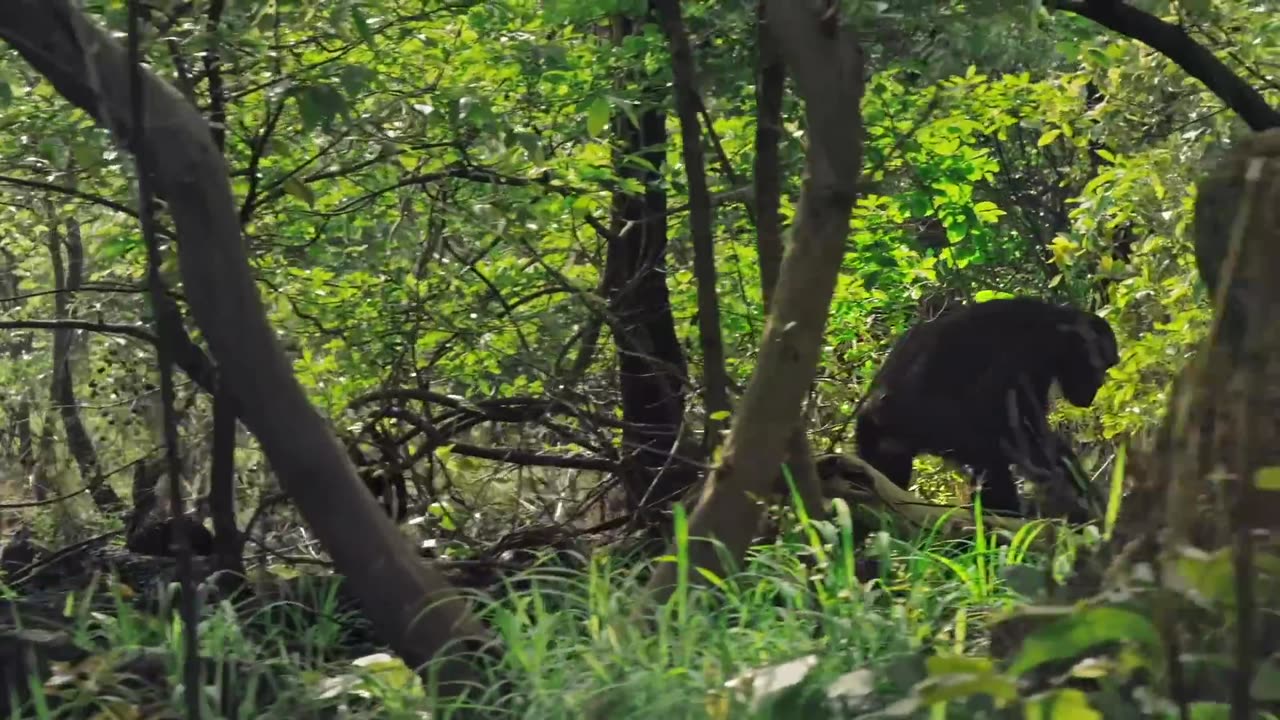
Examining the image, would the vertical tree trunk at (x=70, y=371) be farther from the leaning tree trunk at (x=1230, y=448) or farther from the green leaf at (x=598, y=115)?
the leaning tree trunk at (x=1230, y=448)

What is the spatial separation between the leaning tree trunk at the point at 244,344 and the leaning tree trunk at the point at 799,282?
59cm

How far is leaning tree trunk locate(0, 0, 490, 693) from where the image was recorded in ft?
9.75

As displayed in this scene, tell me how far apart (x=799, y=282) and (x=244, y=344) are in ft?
3.99

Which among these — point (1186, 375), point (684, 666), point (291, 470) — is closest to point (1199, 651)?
point (1186, 375)

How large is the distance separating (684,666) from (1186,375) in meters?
1.28

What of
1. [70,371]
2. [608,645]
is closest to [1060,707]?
[608,645]

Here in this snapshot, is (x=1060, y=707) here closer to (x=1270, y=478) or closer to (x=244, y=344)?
(x=1270, y=478)

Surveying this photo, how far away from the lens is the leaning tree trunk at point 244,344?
2971mm

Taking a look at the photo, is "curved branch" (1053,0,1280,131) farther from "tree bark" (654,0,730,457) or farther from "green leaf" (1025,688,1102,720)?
"green leaf" (1025,688,1102,720)

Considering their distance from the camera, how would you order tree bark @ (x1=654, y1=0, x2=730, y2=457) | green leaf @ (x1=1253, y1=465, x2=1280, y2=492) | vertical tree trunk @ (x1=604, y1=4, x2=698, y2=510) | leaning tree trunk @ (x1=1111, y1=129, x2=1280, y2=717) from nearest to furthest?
green leaf @ (x1=1253, y1=465, x2=1280, y2=492) → leaning tree trunk @ (x1=1111, y1=129, x2=1280, y2=717) → tree bark @ (x1=654, y1=0, x2=730, y2=457) → vertical tree trunk @ (x1=604, y1=4, x2=698, y2=510)

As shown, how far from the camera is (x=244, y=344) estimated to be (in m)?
2.99

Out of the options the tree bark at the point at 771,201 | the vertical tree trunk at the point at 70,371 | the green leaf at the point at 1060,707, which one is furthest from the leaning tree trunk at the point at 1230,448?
the vertical tree trunk at the point at 70,371

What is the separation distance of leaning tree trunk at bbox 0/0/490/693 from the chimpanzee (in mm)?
3532

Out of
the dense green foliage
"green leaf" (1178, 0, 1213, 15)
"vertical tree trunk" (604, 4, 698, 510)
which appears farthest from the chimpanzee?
"green leaf" (1178, 0, 1213, 15)
